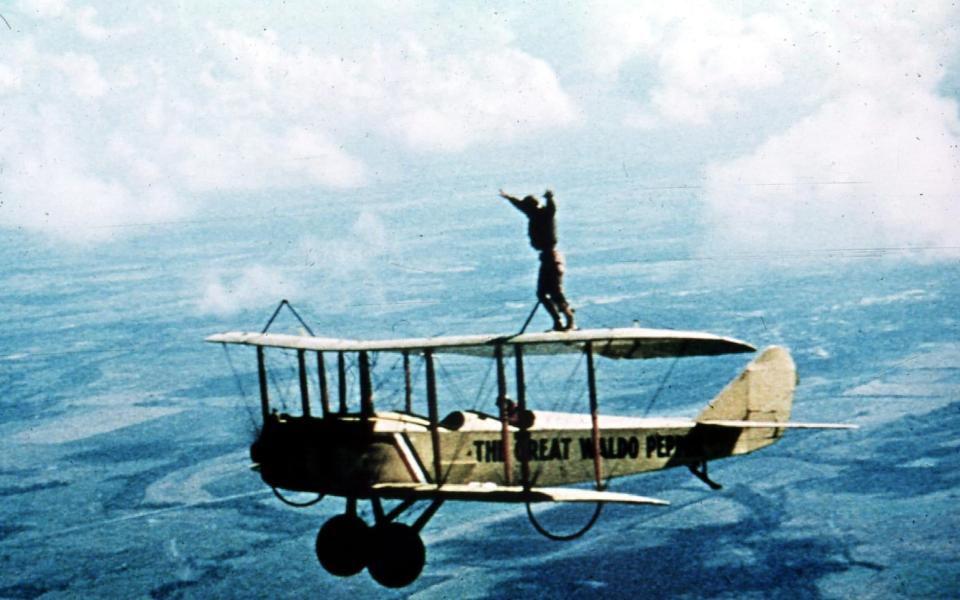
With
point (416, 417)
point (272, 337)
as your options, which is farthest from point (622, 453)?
point (272, 337)

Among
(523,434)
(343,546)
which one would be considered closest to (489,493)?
(523,434)

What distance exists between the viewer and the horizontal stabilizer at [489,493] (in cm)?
1385

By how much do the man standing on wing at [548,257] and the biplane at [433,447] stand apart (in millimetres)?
458

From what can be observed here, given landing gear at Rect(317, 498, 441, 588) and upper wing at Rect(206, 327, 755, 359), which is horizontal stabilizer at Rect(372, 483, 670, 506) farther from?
upper wing at Rect(206, 327, 755, 359)

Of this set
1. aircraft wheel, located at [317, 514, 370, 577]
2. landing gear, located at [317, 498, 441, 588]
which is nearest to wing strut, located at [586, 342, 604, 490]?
landing gear, located at [317, 498, 441, 588]

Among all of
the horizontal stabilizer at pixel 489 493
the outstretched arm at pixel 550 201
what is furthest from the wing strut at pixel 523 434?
the outstretched arm at pixel 550 201

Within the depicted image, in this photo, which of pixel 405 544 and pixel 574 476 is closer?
pixel 405 544

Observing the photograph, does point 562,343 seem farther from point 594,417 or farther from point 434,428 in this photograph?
point 434,428

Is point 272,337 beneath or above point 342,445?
above

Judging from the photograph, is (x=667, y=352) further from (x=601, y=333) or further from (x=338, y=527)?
(x=338, y=527)

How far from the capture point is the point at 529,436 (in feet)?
53.7

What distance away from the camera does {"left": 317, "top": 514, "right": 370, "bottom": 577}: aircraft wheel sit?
1544 centimetres

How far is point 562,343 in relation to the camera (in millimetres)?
14586

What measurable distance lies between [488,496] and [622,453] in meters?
3.69
